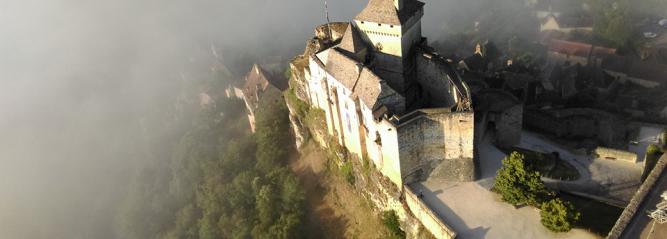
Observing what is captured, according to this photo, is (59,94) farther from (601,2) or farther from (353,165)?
(601,2)

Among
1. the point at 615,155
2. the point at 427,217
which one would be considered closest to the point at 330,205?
the point at 427,217

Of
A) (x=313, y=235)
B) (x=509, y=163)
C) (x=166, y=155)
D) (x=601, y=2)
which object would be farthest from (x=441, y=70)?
(x=601, y=2)

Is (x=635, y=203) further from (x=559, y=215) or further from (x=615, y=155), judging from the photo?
(x=615, y=155)

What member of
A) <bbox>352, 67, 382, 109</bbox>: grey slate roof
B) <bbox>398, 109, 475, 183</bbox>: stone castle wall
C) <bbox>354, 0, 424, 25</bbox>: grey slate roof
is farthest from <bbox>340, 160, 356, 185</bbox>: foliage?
<bbox>354, 0, 424, 25</bbox>: grey slate roof

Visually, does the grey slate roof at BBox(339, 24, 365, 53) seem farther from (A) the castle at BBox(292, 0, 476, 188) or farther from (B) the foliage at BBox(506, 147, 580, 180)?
(B) the foliage at BBox(506, 147, 580, 180)

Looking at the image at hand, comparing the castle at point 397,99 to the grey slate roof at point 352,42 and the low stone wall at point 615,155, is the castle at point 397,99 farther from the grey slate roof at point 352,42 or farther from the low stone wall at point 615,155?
the low stone wall at point 615,155

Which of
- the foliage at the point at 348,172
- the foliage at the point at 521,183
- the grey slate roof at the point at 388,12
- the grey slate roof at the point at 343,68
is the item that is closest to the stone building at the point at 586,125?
the foliage at the point at 521,183
